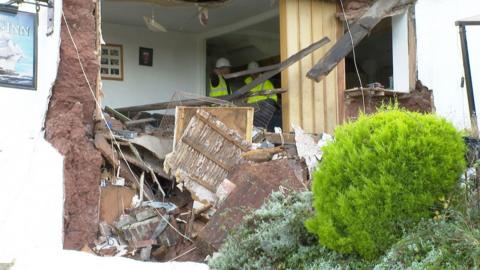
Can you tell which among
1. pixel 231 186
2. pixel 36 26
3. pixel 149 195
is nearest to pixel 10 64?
pixel 36 26

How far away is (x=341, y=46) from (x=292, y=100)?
107 centimetres

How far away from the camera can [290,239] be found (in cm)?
511

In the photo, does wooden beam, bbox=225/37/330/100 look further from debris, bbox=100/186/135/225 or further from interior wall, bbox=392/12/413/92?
debris, bbox=100/186/135/225

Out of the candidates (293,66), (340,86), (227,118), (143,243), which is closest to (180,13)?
(293,66)

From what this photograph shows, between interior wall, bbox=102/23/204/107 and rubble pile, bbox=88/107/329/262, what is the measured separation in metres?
3.42

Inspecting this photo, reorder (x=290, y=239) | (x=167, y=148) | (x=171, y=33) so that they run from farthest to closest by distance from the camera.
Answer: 1. (x=171, y=33)
2. (x=167, y=148)
3. (x=290, y=239)

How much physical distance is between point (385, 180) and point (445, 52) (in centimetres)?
600

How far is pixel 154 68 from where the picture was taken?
1198 centimetres

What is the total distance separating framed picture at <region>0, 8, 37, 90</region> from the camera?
6871mm

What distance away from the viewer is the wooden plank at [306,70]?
9609 millimetres

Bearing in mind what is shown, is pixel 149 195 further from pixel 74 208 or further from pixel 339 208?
pixel 339 208

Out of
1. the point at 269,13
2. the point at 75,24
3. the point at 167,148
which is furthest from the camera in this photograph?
the point at 269,13

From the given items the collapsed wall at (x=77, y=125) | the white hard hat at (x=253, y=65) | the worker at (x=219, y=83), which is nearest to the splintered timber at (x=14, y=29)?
the collapsed wall at (x=77, y=125)

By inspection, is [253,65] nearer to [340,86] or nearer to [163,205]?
[340,86]
